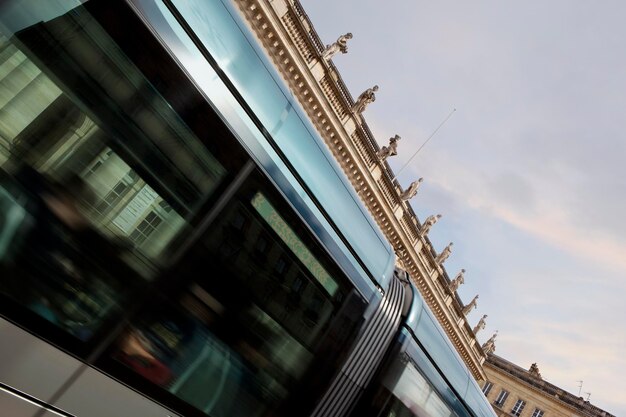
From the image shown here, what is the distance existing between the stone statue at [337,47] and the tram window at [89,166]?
25284 millimetres

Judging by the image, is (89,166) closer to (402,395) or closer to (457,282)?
(402,395)

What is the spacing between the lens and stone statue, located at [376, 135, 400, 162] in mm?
32656

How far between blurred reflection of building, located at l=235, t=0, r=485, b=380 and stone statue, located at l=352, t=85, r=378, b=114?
533mm

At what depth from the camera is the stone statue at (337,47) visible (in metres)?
27.9

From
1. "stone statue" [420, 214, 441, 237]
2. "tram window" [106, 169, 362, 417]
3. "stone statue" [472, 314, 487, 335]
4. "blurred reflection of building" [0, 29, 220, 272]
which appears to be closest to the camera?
"blurred reflection of building" [0, 29, 220, 272]

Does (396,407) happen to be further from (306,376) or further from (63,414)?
(63,414)

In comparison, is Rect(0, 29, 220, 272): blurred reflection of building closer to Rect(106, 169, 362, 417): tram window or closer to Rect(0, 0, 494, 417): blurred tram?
Rect(0, 0, 494, 417): blurred tram

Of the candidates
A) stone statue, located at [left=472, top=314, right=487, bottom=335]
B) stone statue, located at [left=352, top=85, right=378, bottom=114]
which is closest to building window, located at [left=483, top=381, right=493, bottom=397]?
stone statue, located at [left=472, top=314, right=487, bottom=335]

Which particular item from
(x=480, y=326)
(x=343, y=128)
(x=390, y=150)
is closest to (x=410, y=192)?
(x=390, y=150)

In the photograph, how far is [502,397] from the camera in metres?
53.3

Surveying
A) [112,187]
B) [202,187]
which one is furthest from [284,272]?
[112,187]

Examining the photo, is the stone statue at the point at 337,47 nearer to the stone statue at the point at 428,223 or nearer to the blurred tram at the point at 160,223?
the stone statue at the point at 428,223

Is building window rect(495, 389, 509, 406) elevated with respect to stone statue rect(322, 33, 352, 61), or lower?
lower

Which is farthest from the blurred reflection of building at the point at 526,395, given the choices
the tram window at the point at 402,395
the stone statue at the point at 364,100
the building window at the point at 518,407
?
the tram window at the point at 402,395
